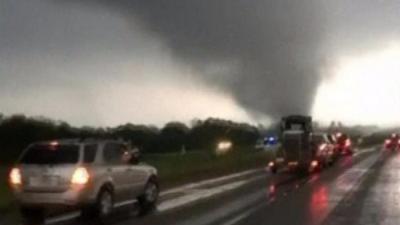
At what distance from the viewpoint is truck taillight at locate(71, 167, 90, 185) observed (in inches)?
696

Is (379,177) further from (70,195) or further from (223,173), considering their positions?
(70,195)

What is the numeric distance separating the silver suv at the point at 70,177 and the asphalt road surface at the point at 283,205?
1.78 ft

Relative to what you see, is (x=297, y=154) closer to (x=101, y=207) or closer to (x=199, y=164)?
(x=199, y=164)

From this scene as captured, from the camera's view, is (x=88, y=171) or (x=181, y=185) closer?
(x=88, y=171)

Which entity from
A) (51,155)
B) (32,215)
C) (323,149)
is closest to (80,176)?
(51,155)

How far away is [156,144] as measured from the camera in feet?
263

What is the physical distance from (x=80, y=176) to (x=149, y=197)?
3.77 m

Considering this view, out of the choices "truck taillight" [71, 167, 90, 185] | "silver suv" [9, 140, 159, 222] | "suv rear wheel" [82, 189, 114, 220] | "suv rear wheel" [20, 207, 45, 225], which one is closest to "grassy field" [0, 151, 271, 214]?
"suv rear wheel" [20, 207, 45, 225]

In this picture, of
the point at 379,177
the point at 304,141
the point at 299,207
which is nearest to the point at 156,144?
the point at 304,141

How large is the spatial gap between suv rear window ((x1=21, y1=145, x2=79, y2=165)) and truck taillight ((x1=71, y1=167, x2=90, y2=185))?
10.7 inches

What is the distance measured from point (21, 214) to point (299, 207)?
6.90 metres

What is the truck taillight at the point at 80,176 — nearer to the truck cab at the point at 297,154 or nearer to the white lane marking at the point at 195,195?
the white lane marking at the point at 195,195

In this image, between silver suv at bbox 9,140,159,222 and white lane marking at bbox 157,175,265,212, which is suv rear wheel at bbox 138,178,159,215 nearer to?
white lane marking at bbox 157,175,265,212

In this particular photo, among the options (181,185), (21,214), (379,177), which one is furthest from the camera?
(379,177)
